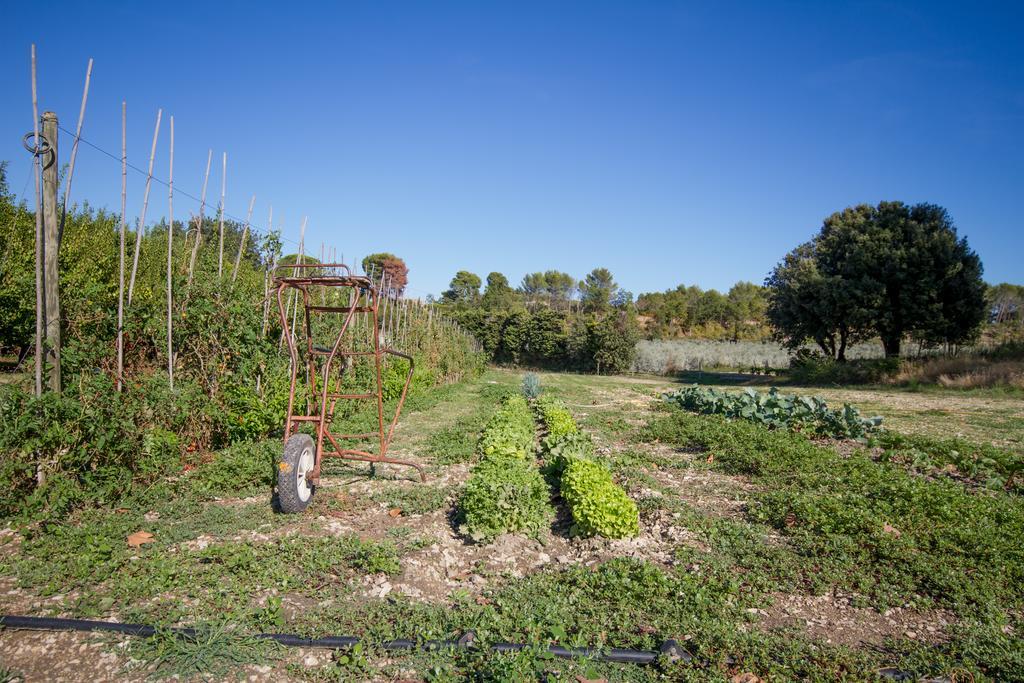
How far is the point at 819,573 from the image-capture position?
397 cm

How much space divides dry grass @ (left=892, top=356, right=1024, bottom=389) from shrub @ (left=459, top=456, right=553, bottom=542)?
1797 centimetres

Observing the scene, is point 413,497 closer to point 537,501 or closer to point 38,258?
point 537,501

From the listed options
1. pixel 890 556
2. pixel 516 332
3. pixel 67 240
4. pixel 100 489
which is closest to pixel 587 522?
pixel 890 556

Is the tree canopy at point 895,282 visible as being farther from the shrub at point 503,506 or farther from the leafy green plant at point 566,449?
the shrub at point 503,506

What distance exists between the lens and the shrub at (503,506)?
4555 mm

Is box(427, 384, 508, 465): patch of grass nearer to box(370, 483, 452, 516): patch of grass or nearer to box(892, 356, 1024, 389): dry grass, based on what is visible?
box(370, 483, 452, 516): patch of grass

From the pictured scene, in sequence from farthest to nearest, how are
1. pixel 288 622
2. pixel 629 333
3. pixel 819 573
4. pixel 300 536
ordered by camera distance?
pixel 629 333 < pixel 300 536 < pixel 819 573 < pixel 288 622

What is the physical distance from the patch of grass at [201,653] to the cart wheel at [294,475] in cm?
175

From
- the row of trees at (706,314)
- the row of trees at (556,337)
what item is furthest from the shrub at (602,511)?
the row of trees at (706,314)

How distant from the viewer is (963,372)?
1895 cm

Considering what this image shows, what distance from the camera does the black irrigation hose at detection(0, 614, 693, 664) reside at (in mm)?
2900

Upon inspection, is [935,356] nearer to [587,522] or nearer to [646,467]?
[646,467]

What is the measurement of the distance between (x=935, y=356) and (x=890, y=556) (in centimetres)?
2207

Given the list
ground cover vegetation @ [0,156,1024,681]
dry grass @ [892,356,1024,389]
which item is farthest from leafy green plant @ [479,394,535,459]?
dry grass @ [892,356,1024,389]
